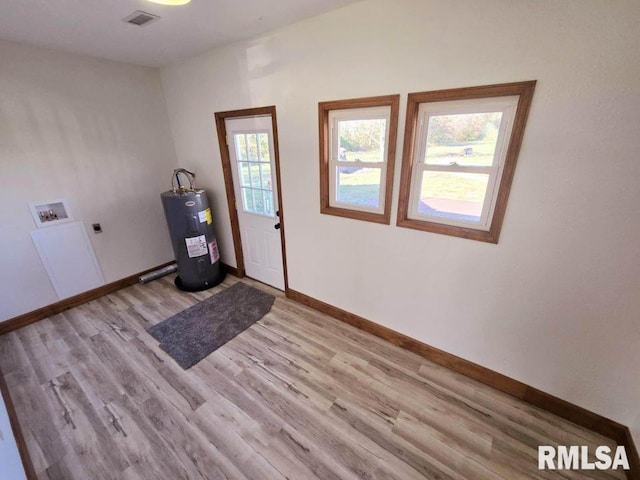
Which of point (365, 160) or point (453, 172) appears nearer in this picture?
point (453, 172)

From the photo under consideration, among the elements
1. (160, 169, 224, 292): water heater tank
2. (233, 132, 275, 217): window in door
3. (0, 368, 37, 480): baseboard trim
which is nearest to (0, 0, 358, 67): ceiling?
(233, 132, 275, 217): window in door

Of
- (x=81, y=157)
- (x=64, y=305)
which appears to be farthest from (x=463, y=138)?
(x=64, y=305)

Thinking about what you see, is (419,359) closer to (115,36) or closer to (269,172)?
(269,172)

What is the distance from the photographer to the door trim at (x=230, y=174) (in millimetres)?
2353

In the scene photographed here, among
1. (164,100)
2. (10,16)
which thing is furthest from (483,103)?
(164,100)

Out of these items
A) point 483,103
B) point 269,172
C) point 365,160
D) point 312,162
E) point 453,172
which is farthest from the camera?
point 269,172

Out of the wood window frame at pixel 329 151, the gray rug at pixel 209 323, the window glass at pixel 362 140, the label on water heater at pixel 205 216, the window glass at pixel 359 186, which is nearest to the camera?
the wood window frame at pixel 329 151

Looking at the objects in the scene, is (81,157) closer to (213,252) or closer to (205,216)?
(205,216)

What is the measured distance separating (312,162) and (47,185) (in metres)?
2.64

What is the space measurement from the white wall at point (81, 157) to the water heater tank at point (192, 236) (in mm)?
605

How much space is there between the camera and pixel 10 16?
67.7 inches

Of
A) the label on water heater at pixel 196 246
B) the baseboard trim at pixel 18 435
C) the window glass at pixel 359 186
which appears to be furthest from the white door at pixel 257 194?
the baseboard trim at pixel 18 435

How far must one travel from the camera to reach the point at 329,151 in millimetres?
2119

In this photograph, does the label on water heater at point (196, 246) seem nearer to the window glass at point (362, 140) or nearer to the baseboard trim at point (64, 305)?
the baseboard trim at point (64, 305)
